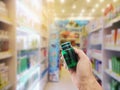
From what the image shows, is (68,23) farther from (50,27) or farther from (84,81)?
(84,81)

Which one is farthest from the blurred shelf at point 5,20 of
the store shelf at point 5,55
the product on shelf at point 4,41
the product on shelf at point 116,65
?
the product on shelf at point 116,65

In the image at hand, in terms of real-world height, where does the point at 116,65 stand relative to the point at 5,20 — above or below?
below

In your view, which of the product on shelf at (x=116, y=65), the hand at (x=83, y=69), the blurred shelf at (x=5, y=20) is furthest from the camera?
the product on shelf at (x=116, y=65)

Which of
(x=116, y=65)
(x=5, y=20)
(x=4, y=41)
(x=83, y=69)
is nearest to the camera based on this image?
(x=83, y=69)

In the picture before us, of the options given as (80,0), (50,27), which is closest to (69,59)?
(50,27)

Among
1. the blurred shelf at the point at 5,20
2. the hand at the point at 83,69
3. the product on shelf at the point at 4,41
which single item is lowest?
the hand at the point at 83,69

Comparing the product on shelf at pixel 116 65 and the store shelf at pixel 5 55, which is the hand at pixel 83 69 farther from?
the product on shelf at pixel 116 65

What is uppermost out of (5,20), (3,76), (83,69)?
(5,20)

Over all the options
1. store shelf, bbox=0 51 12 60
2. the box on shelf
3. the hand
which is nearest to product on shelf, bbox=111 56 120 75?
the box on shelf

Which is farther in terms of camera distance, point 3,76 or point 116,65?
point 116,65

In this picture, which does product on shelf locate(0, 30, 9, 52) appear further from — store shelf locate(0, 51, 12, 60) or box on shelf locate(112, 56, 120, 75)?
box on shelf locate(112, 56, 120, 75)

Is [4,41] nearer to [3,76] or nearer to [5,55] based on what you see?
[5,55]

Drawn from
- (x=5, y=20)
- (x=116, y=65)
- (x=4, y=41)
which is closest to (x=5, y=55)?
(x=4, y=41)

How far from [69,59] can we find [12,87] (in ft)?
4.70
